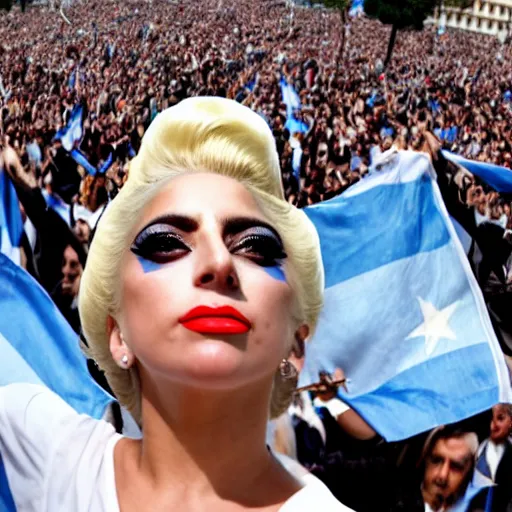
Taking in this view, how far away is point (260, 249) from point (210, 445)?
48 cm

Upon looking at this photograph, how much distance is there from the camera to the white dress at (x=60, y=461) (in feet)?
5.88

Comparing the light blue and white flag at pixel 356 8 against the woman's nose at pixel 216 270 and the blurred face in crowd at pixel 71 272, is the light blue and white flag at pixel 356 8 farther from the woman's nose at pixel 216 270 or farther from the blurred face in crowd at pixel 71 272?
the woman's nose at pixel 216 270

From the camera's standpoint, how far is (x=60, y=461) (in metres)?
1.91

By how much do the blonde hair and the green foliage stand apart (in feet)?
7.93

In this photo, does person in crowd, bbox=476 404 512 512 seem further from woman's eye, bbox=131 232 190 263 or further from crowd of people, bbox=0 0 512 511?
woman's eye, bbox=131 232 190 263

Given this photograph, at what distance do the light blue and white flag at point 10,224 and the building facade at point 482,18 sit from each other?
2457mm

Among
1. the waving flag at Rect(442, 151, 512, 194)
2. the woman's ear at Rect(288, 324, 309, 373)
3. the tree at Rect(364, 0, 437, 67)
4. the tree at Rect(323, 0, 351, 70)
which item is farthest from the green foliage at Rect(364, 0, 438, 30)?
the woman's ear at Rect(288, 324, 309, 373)

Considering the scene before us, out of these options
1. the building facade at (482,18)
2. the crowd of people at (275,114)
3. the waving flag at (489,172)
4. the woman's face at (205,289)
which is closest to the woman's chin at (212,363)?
the woman's face at (205,289)

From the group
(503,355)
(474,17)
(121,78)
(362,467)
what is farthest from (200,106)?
(474,17)

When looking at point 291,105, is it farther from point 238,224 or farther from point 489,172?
point 238,224

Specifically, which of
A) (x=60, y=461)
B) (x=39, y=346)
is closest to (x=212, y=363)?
(x=60, y=461)

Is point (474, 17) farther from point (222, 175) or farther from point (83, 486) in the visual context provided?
point (83, 486)

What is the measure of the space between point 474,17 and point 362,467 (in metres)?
2.61

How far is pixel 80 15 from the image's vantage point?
3652 mm
